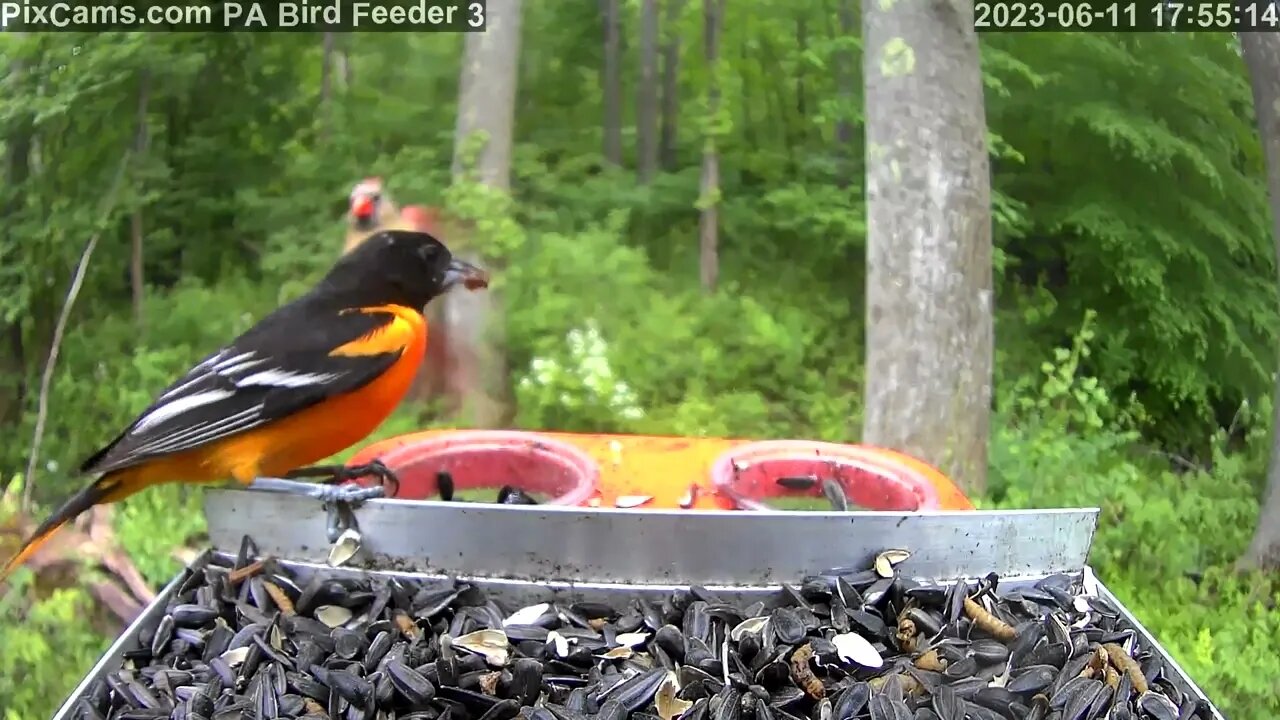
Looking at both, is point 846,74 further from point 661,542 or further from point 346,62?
point 661,542

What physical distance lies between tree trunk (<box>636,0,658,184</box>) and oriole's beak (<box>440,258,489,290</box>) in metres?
0.55

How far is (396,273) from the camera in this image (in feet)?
3.37

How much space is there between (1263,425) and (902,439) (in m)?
0.50

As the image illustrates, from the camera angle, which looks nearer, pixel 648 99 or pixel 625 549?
pixel 625 549

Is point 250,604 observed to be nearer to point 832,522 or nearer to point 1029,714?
point 832,522

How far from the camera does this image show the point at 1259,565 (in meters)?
1.27

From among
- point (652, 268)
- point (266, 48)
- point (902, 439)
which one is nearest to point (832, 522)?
point (902, 439)

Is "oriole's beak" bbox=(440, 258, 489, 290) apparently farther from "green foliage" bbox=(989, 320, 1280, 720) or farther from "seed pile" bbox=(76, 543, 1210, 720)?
"green foliage" bbox=(989, 320, 1280, 720)

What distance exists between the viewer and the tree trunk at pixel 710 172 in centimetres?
152

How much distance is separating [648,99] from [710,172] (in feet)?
0.52

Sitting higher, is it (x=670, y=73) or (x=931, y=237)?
(x=670, y=73)

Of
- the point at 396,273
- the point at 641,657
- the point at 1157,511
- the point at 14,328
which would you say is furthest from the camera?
the point at 14,328
